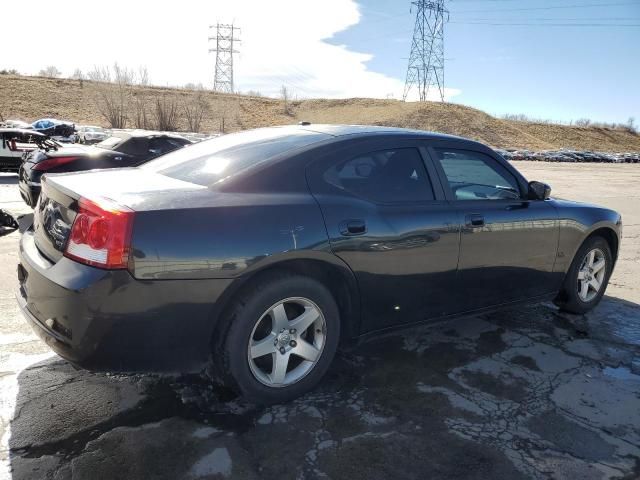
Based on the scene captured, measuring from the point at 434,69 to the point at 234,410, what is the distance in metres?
71.8

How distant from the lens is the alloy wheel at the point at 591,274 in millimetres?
4664

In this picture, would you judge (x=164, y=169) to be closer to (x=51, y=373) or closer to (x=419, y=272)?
(x=51, y=373)

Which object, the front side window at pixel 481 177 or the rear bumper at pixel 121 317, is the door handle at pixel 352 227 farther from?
the front side window at pixel 481 177

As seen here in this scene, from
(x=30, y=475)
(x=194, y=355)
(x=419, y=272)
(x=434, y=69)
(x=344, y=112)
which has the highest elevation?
(x=434, y=69)

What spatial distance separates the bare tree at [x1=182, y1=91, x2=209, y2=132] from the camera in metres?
57.2

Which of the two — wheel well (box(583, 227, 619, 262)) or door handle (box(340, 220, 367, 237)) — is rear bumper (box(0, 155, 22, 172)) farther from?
wheel well (box(583, 227, 619, 262))

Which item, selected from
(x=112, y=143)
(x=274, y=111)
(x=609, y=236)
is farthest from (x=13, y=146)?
(x=274, y=111)

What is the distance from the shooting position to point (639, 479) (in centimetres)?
249

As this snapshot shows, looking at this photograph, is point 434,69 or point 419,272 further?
point 434,69

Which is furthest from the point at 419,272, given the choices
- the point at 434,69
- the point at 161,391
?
the point at 434,69

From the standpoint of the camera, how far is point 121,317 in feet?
7.85

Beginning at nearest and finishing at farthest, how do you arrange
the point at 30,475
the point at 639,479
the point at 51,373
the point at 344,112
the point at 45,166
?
1. the point at 30,475
2. the point at 639,479
3. the point at 51,373
4. the point at 45,166
5. the point at 344,112

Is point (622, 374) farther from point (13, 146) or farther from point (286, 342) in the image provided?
point (13, 146)

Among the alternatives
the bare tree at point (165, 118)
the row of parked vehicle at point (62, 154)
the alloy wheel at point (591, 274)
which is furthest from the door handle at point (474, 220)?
the bare tree at point (165, 118)
